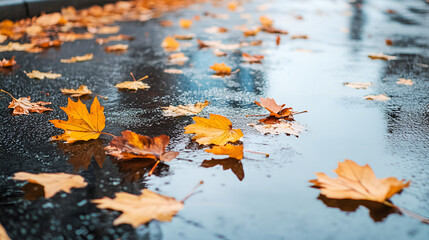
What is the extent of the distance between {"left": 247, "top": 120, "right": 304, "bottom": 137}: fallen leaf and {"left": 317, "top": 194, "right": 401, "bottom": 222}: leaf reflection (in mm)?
571

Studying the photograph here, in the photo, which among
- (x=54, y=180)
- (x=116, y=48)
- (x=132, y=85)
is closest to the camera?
(x=54, y=180)

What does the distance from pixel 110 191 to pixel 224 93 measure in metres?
1.29

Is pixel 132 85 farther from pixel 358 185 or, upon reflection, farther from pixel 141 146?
pixel 358 185

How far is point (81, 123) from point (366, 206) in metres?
1.16

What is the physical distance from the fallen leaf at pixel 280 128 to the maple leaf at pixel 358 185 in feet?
1.62

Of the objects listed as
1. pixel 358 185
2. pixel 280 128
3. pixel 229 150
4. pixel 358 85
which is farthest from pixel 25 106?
pixel 358 85

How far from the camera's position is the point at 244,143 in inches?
67.2

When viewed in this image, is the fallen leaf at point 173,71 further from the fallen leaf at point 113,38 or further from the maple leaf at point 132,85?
the fallen leaf at point 113,38

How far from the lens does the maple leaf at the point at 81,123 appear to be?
168cm

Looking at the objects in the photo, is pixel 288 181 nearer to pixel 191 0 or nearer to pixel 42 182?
pixel 42 182

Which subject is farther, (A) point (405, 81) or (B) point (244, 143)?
(A) point (405, 81)

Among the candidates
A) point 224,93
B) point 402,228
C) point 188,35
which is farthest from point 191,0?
point 402,228

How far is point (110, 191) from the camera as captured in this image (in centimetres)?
132

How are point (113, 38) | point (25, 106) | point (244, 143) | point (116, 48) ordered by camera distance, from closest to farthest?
point (244, 143)
point (25, 106)
point (116, 48)
point (113, 38)
